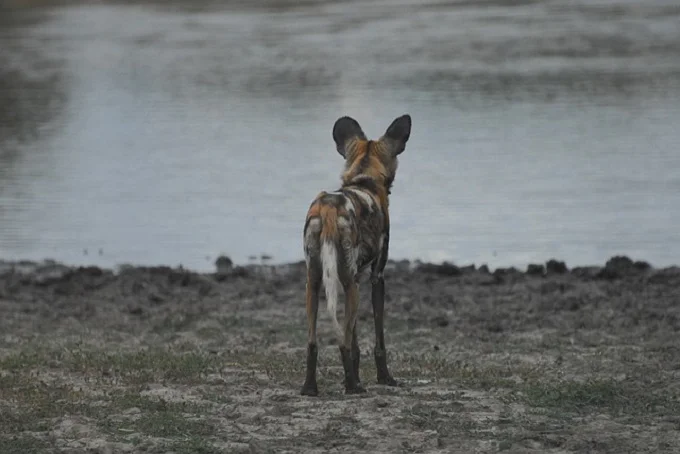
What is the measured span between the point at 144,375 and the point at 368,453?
2.08m

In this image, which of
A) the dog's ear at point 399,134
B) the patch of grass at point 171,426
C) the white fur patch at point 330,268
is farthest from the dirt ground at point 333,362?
the dog's ear at point 399,134

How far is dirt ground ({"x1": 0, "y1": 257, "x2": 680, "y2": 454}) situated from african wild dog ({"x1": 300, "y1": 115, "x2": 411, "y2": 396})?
8.3 inches

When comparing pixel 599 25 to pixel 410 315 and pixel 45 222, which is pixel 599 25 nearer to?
pixel 45 222

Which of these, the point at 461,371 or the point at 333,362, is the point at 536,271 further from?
the point at 461,371

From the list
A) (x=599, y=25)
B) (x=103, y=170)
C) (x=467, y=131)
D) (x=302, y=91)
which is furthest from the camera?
(x=599, y=25)

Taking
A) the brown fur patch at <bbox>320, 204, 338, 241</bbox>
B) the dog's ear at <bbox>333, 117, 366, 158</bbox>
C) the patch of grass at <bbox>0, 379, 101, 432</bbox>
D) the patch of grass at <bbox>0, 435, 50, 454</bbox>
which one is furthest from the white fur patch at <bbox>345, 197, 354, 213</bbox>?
the patch of grass at <bbox>0, 435, 50, 454</bbox>

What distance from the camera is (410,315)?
999 centimetres

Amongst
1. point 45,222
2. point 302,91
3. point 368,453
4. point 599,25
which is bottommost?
point 368,453

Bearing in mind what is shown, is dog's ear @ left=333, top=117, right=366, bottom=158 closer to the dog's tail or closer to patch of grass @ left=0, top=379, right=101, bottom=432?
the dog's tail

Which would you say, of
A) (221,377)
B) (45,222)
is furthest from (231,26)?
(221,377)

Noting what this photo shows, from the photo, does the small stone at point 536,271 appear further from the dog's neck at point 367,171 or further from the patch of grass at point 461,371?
the dog's neck at point 367,171

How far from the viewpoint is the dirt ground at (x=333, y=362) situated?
6266 millimetres

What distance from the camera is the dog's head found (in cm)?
764

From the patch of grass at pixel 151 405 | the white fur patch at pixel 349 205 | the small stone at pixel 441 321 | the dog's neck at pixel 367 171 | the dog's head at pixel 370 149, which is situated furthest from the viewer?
the small stone at pixel 441 321
